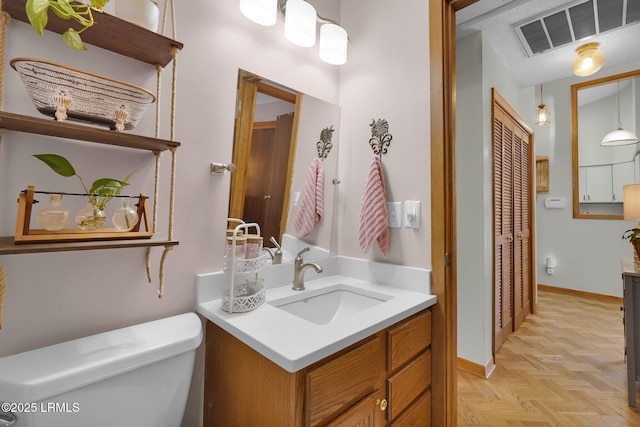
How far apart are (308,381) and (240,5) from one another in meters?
1.37

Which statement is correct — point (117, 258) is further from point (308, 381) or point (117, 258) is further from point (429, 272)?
point (429, 272)

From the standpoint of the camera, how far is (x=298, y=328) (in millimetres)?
875

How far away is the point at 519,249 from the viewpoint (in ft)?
9.11

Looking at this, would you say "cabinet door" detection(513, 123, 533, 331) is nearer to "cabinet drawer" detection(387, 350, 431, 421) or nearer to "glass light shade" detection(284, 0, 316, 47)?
"cabinet drawer" detection(387, 350, 431, 421)

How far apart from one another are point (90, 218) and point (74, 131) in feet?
0.75

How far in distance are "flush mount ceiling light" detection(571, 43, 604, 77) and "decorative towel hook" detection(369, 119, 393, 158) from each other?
205 centimetres

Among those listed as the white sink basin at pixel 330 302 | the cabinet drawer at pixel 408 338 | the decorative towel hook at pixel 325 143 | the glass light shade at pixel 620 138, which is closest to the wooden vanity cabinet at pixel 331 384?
the cabinet drawer at pixel 408 338

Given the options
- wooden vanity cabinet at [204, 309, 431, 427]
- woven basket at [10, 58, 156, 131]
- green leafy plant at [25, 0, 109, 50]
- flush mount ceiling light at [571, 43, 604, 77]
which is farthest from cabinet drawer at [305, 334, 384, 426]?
flush mount ceiling light at [571, 43, 604, 77]

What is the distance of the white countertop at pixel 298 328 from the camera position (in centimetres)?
74

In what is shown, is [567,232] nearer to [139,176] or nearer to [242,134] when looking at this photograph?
[242,134]

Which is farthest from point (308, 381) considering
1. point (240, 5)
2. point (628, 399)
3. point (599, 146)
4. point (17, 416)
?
point (599, 146)

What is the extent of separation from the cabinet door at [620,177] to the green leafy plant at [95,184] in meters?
4.97

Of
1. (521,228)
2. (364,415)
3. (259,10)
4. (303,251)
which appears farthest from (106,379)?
(521,228)

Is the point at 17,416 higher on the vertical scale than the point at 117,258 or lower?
lower
